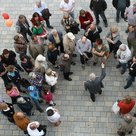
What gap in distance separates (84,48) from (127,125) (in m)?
2.98

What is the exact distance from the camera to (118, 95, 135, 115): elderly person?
30.7 ft

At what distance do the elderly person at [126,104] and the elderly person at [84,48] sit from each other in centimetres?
222

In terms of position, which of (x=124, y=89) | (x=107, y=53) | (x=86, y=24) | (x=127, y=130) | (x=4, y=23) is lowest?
(x=127, y=130)

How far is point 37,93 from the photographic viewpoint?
10.2 metres

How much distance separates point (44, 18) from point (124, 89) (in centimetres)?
396

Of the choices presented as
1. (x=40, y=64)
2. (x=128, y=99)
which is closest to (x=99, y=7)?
(x=40, y=64)

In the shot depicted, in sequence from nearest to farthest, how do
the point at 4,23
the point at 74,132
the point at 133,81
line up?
the point at 74,132, the point at 133,81, the point at 4,23

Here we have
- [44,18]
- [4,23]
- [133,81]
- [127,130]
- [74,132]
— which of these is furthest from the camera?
[4,23]

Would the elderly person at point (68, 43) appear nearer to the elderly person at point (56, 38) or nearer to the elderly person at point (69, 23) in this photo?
the elderly person at point (56, 38)

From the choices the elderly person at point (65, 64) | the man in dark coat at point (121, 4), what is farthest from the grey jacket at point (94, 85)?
the man in dark coat at point (121, 4)

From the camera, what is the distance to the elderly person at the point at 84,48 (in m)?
10.6

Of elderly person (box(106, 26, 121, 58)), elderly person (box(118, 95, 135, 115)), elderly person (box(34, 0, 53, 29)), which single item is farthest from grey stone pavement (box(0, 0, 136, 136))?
elderly person (box(34, 0, 53, 29))

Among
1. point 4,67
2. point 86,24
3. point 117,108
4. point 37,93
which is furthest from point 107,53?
point 4,67

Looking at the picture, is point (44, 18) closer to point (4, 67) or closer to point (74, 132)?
point (4, 67)
